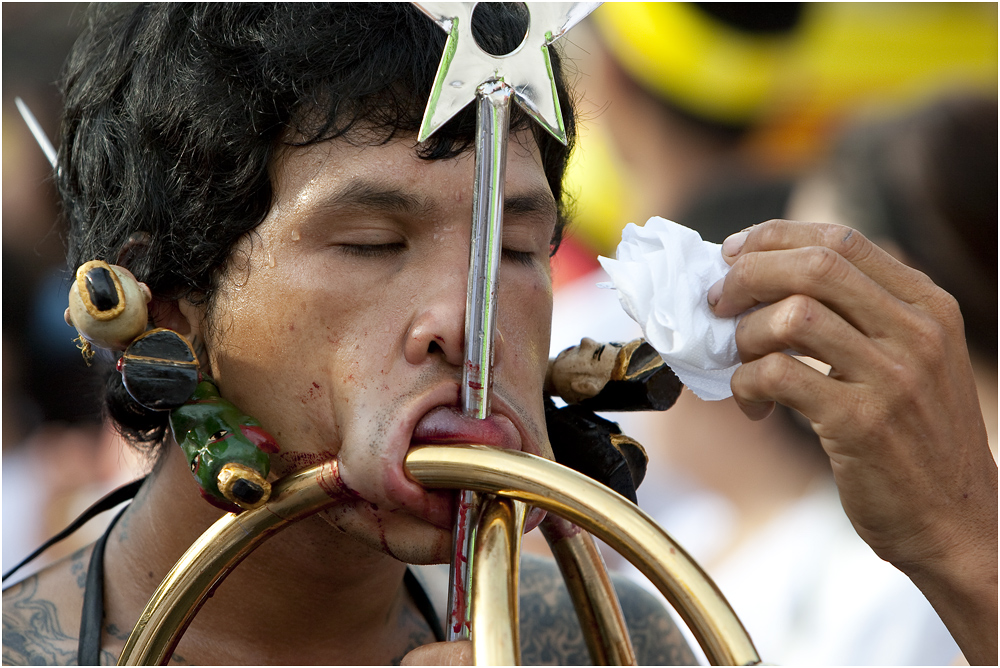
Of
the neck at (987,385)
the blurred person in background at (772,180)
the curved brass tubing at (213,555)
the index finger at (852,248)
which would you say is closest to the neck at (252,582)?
the curved brass tubing at (213,555)

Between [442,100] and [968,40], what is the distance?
4385 millimetres

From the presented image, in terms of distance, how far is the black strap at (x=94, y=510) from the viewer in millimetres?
1918

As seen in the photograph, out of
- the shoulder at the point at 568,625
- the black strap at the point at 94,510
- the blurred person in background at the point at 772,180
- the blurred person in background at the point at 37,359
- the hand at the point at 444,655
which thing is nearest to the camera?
the hand at the point at 444,655

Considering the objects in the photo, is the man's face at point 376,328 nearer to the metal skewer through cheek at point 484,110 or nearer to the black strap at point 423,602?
the metal skewer through cheek at point 484,110

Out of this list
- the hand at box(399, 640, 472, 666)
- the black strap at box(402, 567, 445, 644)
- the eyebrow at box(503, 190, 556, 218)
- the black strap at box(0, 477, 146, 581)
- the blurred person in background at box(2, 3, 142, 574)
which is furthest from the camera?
the blurred person in background at box(2, 3, 142, 574)

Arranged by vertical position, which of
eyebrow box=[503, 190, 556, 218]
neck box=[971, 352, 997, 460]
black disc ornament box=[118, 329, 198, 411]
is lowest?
black disc ornament box=[118, 329, 198, 411]

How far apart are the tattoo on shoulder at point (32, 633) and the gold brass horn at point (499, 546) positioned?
18.6 inches

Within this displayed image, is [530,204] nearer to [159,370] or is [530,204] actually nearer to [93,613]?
[159,370]

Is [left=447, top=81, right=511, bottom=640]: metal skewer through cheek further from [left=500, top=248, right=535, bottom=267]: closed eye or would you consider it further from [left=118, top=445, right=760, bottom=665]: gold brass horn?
[left=500, top=248, right=535, bottom=267]: closed eye

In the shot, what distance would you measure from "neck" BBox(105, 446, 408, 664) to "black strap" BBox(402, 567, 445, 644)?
0.82 feet

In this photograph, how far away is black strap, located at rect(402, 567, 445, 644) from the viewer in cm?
213

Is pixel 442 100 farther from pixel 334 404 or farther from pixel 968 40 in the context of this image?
pixel 968 40

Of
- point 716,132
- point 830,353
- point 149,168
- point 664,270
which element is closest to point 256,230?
point 149,168

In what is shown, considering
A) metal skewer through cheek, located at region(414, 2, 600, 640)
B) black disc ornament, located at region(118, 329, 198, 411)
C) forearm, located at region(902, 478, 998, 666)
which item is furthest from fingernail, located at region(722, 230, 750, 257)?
black disc ornament, located at region(118, 329, 198, 411)
